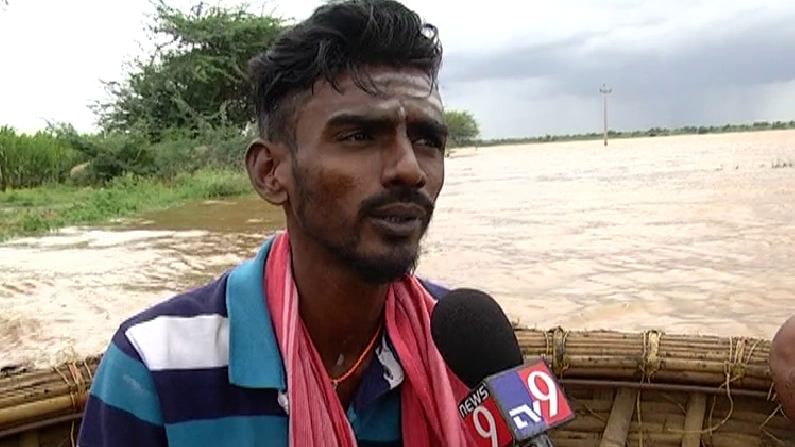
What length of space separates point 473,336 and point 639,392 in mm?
1174

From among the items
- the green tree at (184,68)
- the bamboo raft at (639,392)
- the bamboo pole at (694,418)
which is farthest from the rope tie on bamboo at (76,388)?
the green tree at (184,68)

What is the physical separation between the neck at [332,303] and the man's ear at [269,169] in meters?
0.09

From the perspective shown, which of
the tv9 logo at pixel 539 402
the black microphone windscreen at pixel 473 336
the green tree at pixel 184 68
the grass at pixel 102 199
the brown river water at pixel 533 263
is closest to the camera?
the tv9 logo at pixel 539 402

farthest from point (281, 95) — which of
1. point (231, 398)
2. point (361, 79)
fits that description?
point (231, 398)

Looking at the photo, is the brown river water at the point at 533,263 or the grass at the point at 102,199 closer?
the brown river water at the point at 533,263

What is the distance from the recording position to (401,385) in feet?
5.43

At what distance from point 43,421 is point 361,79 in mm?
1225

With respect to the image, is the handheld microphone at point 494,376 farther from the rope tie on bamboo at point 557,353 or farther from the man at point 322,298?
the rope tie on bamboo at point 557,353

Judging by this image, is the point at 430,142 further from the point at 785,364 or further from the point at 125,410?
the point at 785,364

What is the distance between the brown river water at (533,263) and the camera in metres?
6.62

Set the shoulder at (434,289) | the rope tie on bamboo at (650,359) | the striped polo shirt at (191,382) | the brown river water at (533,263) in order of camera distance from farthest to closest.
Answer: the brown river water at (533,263) → the rope tie on bamboo at (650,359) → the shoulder at (434,289) → the striped polo shirt at (191,382)

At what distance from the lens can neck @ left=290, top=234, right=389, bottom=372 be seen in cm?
162

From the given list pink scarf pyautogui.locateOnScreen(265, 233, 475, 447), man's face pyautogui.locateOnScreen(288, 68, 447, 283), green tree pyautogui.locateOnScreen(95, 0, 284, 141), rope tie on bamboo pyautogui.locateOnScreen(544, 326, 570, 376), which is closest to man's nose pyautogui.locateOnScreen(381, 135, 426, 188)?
man's face pyautogui.locateOnScreen(288, 68, 447, 283)

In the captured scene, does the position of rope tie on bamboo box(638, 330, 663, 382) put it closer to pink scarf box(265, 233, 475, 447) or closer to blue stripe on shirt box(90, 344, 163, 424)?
pink scarf box(265, 233, 475, 447)
